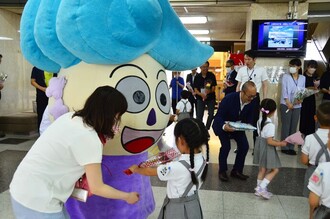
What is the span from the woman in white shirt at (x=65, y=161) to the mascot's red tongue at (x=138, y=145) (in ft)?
1.82

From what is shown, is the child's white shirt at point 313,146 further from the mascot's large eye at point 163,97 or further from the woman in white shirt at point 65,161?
the woman in white shirt at point 65,161

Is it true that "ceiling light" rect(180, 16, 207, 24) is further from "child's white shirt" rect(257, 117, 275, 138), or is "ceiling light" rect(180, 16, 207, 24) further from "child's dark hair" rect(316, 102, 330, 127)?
"child's dark hair" rect(316, 102, 330, 127)

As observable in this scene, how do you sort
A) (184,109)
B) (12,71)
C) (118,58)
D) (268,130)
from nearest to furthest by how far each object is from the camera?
1. (118,58)
2. (268,130)
3. (184,109)
4. (12,71)

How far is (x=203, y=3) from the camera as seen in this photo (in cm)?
585

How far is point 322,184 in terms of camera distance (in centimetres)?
193

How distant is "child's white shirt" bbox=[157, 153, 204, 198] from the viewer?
188 centimetres

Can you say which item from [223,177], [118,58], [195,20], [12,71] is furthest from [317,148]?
[195,20]

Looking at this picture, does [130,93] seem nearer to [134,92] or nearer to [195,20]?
[134,92]

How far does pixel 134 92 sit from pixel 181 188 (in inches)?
26.4

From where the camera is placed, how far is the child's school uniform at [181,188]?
189 cm

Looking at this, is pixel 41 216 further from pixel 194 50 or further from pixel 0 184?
pixel 0 184

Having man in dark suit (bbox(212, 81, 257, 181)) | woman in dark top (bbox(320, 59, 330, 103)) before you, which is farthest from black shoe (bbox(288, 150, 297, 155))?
man in dark suit (bbox(212, 81, 257, 181))

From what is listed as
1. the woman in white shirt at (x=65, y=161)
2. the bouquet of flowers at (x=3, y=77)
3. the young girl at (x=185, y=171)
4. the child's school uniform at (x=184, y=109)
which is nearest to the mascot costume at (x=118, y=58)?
the young girl at (x=185, y=171)

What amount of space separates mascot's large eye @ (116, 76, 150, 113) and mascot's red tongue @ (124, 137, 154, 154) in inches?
8.6
